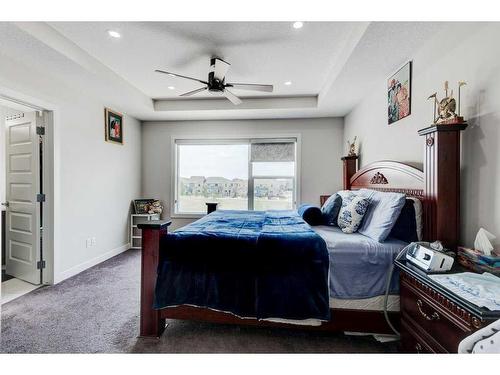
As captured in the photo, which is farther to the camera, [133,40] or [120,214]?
[120,214]

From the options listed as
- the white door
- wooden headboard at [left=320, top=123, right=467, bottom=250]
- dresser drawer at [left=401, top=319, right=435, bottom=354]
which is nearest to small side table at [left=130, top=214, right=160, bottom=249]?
the white door

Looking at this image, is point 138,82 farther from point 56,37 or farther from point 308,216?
point 308,216

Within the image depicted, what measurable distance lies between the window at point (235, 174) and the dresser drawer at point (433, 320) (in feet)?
10.4

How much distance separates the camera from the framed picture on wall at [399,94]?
2.31 metres

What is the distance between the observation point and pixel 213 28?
6.98ft

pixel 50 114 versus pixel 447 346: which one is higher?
pixel 50 114

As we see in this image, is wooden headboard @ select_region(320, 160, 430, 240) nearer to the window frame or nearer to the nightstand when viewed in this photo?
the nightstand

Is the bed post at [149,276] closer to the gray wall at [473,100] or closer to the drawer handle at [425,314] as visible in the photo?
the drawer handle at [425,314]

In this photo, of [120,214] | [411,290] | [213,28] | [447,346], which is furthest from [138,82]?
[447,346]

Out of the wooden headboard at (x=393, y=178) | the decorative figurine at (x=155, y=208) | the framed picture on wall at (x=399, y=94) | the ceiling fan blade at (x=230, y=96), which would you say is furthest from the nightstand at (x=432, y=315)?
the decorative figurine at (x=155, y=208)

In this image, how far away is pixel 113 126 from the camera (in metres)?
3.90

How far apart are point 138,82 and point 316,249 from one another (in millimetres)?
3331

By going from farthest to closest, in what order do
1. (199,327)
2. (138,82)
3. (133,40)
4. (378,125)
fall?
1. (138,82)
2. (378,125)
3. (133,40)
4. (199,327)

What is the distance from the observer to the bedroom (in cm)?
160
